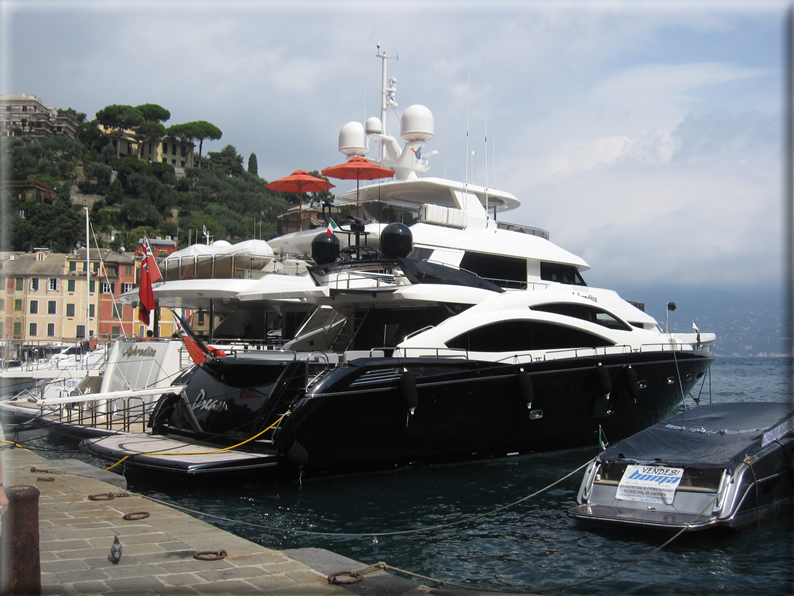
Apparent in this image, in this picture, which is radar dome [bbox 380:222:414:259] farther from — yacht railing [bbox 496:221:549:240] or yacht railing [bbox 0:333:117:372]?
yacht railing [bbox 0:333:117:372]

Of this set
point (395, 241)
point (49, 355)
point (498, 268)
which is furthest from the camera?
point (49, 355)

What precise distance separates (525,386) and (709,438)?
3.50m

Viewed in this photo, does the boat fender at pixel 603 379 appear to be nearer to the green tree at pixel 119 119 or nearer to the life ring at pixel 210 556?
the life ring at pixel 210 556

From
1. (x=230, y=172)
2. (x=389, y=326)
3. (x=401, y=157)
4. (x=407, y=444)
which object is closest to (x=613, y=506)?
(x=407, y=444)

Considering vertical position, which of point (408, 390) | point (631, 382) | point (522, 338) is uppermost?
point (522, 338)

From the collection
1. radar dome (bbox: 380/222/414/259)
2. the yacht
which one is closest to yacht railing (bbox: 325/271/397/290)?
the yacht

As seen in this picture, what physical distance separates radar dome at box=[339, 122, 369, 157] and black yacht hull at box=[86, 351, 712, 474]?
1100 centimetres

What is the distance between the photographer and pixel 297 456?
9930 millimetres

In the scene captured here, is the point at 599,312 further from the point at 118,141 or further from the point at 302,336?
the point at 118,141

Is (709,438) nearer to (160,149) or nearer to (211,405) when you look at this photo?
(211,405)

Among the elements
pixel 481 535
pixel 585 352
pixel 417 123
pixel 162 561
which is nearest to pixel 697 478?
pixel 481 535

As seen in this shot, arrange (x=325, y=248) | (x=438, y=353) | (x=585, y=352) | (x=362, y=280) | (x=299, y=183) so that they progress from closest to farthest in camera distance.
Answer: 1. (x=438, y=353)
2. (x=362, y=280)
3. (x=585, y=352)
4. (x=325, y=248)
5. (x=299, y=183)

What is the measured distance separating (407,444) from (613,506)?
3.78 m

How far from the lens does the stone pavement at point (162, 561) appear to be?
16.1 feet
